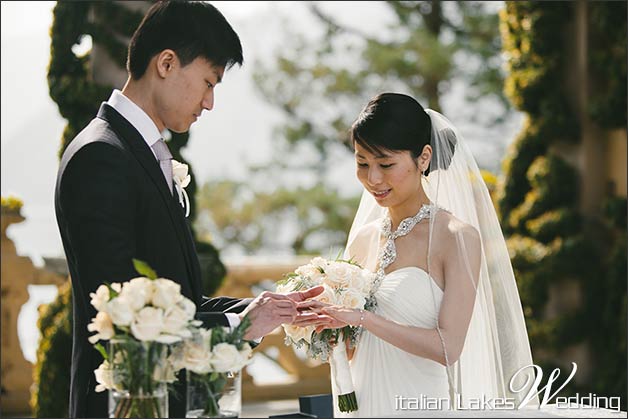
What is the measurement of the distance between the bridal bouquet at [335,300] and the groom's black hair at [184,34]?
864 millimetres

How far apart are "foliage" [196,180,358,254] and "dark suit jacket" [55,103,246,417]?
41.1 feet

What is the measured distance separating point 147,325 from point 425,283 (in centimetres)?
144

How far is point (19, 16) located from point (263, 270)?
3.12 m

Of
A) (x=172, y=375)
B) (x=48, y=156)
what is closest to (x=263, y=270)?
(x=172, y=375)

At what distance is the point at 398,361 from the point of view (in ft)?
11.1

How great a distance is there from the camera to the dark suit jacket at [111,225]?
8.09ft

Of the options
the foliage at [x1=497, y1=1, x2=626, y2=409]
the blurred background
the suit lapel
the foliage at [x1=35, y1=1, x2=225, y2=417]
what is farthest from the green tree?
the suit lapel

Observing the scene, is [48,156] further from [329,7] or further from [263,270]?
[263,270]

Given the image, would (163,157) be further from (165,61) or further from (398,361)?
(398,361)

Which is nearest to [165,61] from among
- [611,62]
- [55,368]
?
[55,368]

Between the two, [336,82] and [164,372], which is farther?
[336,82]

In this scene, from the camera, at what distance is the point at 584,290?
762 centimetres

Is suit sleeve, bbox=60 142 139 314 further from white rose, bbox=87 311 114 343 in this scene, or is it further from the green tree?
the green tree

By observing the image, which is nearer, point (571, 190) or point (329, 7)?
point (571, 190)
